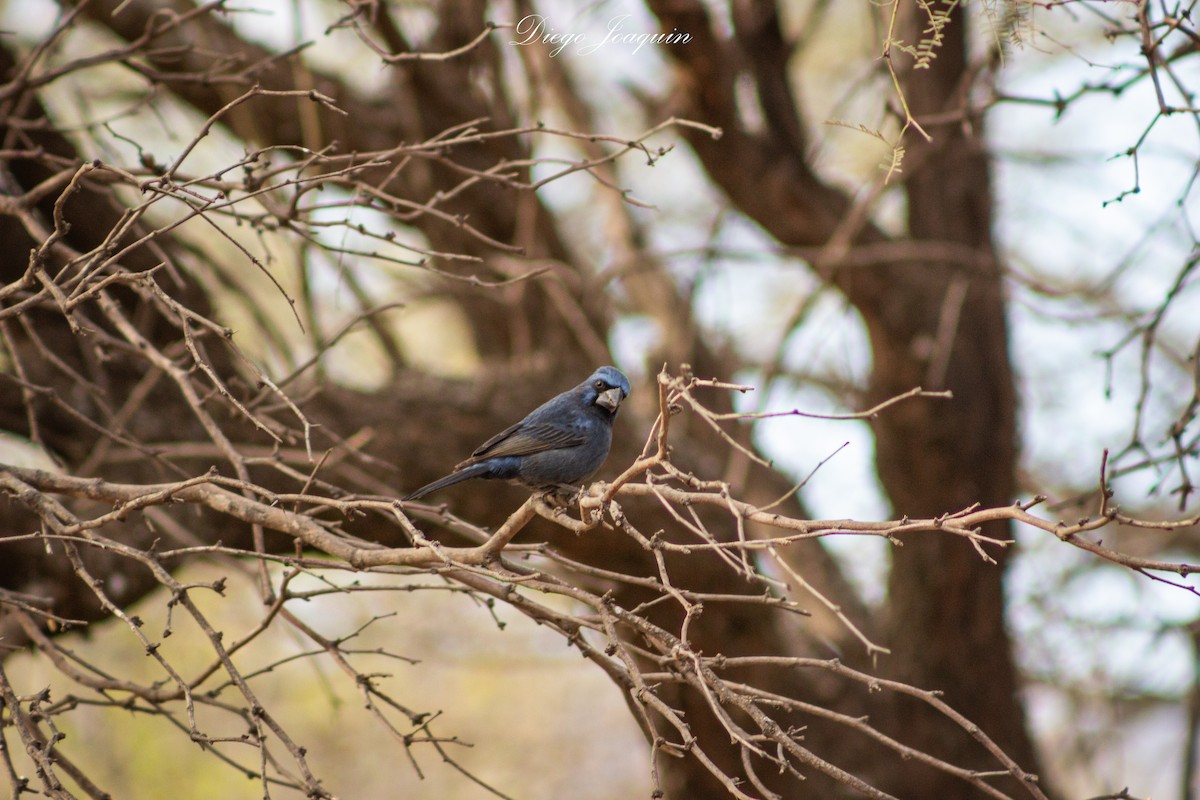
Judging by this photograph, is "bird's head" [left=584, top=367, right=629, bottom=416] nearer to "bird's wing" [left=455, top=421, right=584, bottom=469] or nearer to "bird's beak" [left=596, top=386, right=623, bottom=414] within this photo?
"bird's beak" [left=596, top=386, right=623, bottom=414]

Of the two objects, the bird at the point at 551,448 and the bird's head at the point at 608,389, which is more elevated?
the bird's head at the point at 608,389

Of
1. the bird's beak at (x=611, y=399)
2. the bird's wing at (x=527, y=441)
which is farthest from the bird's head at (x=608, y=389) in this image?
the bird's wing at (x=527, y=441)

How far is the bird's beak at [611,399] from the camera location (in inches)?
186

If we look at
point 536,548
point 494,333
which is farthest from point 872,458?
point 536,548

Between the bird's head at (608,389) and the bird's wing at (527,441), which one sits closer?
the bird's wing at (527,441)

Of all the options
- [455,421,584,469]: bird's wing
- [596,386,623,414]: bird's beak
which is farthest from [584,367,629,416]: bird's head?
[455,421,584,469]: bird's wing

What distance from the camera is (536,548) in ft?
10.0

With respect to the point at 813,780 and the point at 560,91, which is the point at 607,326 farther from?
the point at 813,780

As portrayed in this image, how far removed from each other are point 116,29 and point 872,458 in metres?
5.64

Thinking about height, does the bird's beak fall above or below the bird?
above

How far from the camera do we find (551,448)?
4488 mm

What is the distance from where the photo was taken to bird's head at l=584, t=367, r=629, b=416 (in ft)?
15.6

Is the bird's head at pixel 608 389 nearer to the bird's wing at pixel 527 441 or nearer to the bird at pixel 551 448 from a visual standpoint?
the bird at pixel 551 448

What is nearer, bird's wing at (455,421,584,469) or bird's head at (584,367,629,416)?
bird's wing at (455,421,584,469)
